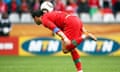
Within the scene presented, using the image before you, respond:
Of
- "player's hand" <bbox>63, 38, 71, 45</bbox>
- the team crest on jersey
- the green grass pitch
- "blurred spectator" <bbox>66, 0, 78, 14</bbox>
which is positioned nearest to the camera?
"player's hand" <bbox>63, 38, 71, 45</bbox>

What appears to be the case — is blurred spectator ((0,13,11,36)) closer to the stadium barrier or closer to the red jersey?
the stadium barrier

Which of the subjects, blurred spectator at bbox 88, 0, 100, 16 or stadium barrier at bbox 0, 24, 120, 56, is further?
blurred spectator at bbox 88, 0, 100, 16

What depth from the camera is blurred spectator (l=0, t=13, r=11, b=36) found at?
23109mm

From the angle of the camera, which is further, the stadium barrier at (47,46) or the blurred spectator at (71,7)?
the blurred spectator at (71,7)

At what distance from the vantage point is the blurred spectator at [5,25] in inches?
910

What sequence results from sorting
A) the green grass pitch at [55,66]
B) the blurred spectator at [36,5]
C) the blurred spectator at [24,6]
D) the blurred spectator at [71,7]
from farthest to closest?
the blurred spectator at [24,6] < the blurred spectator at [36,5] < the blurred spectator at [71,7] < the green grass pitch at [55,66]

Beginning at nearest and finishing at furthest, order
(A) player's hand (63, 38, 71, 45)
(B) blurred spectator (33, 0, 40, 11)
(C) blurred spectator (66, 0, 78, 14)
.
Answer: (A) player's hand (63, 38, 71, 45)
(C) blurred spectator (66, 0, 78, 14)
(B) blurred spectator (33, 0, 40, 11)

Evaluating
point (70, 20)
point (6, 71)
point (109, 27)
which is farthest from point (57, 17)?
point (109, 27)

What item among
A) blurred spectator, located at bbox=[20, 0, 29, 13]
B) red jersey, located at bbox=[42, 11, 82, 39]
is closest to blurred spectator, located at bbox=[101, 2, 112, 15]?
blurred spectator, located at bbox=[20, 0, 29, 13]

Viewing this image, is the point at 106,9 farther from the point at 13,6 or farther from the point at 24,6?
the point at 13,6

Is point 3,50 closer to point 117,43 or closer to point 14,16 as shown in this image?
point 14,16

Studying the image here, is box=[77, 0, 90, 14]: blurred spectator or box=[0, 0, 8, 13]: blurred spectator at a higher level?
box=[0, 0, 8, 13]: blurred spectator

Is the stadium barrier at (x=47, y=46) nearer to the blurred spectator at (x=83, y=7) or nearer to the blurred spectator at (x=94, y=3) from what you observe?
the blurred spectator at (x=94, y=3)

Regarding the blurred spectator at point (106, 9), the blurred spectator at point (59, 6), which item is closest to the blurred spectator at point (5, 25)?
the blurred spectator at point (59, 6)
